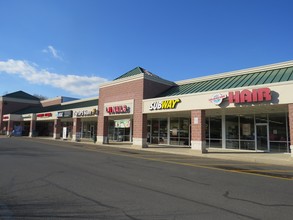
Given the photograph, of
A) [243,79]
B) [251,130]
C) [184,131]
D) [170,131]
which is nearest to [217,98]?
[243,79]

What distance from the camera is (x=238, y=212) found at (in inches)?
227

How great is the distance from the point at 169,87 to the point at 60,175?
72.5 feet

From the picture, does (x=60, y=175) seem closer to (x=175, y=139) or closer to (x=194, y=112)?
(x=194, y=112)

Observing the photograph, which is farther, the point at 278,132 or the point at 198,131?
the point at 198,131

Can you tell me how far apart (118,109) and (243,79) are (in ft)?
44.7

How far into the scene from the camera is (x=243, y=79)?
22938 millimetres

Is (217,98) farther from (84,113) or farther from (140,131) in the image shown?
(84,113)

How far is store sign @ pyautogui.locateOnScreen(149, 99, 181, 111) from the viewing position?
79.2 feet

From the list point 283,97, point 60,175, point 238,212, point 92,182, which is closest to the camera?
point 238,212

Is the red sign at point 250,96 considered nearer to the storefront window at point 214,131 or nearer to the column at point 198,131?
the column at point 198,131

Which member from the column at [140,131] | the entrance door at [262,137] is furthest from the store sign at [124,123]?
the entrance door at [262,137]

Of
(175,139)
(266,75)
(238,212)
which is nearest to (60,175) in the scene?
(238,212)

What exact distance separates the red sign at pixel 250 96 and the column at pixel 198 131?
3.21 metres

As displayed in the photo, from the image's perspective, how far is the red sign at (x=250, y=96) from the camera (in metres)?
17.9
